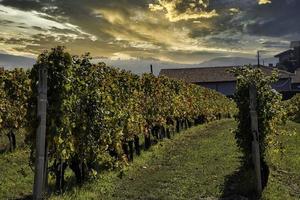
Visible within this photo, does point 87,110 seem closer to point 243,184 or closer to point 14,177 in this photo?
point 14,177

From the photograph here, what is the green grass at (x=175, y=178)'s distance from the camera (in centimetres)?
1484

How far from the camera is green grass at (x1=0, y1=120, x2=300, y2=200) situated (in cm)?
1484

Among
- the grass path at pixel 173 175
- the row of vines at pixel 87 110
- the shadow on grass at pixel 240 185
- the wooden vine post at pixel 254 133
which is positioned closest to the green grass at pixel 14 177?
the row of vines at pixel 87 110

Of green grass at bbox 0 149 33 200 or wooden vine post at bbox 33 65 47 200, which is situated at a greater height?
wooden vine post at bbox 33 65 47 200

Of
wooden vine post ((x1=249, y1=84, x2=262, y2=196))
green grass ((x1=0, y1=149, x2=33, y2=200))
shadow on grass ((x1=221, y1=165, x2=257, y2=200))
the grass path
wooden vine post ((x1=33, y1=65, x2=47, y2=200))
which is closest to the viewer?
wooden vine post ((x1=33, y1=65, x2=47, y2=200))

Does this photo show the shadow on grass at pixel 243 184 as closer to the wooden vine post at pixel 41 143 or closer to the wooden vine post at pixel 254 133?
the wooden vine post at pixel 254 133

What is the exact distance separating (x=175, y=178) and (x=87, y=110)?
4138 millimetres

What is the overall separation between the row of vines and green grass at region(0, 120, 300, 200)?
2.53 ft

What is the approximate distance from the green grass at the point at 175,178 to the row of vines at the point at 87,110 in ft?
2.53

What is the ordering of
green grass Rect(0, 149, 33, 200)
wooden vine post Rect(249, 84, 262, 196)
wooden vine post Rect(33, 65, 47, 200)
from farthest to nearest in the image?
wooden vine post Rect(249, 84, 262, 196) < green grass Rect(0, 149, 33, 200) < wooden vine post Rect(33, 65, 47, 200)

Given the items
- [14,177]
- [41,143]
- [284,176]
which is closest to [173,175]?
[284,176]

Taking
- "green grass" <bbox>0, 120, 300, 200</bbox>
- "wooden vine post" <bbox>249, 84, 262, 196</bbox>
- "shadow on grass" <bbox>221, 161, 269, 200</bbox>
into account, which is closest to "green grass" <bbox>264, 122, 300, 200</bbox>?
"green grass" <bbox>0, 120, 300, 200</bbox>

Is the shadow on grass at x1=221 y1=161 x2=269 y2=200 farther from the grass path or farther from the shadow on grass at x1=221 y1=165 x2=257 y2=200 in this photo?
the grass path

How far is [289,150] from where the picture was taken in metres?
24.1
